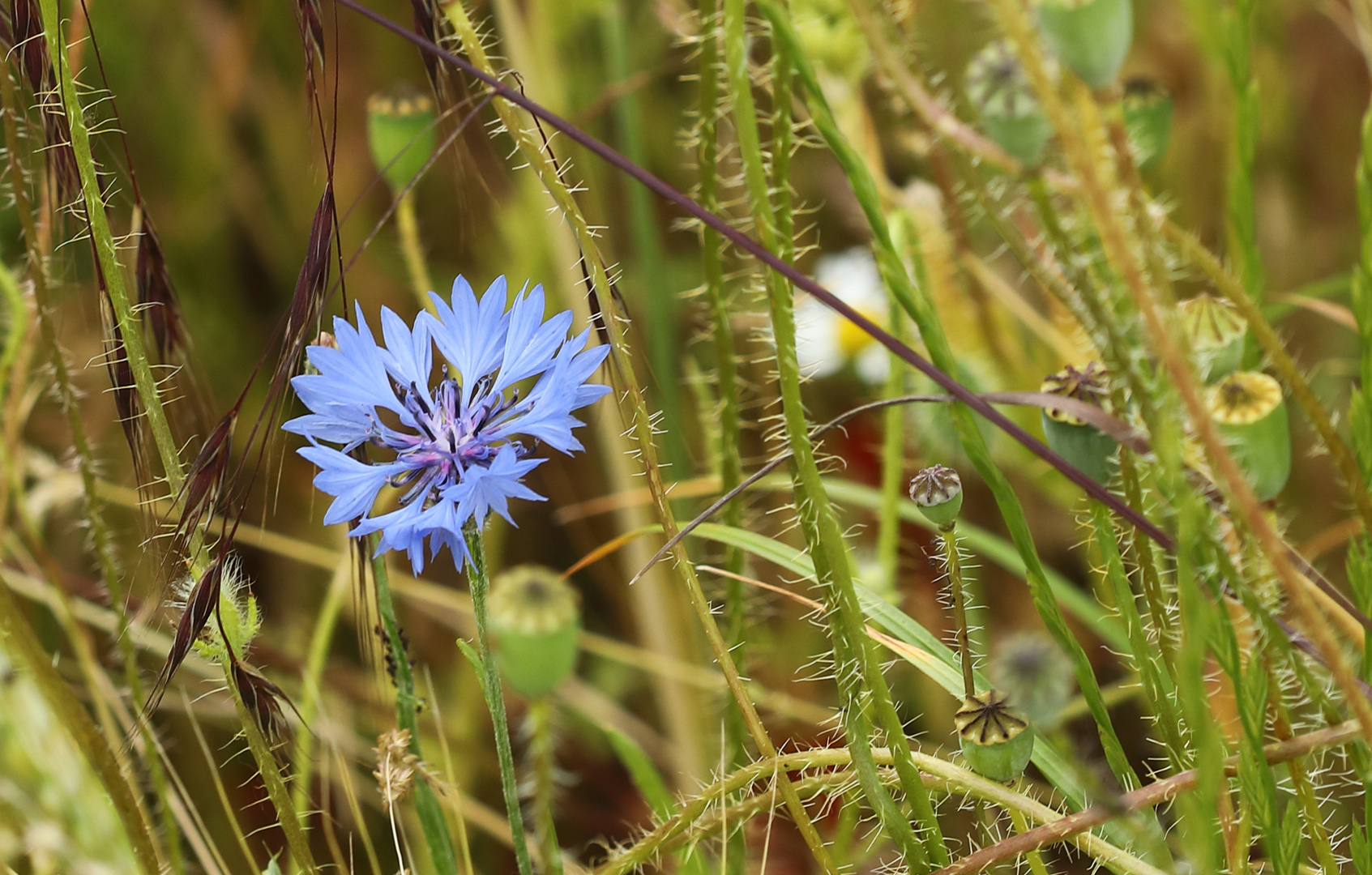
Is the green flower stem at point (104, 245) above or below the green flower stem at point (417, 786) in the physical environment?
above

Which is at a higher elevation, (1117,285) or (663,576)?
(1117,285)

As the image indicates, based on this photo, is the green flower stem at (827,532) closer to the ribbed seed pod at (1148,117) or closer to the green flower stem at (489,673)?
the green flower stem at (489,673)

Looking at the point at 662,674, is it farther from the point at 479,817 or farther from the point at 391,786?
the point at 391,786

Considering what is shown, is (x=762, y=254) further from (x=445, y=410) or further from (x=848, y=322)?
(x=848, y=322)

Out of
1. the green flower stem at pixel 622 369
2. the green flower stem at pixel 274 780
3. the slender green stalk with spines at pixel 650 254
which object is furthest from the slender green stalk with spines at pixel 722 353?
the slender green stalk with spines at pixel 650 254

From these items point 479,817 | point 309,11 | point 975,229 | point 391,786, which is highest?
point 309,11

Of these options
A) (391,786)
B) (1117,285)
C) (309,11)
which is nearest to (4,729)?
(391,786)
